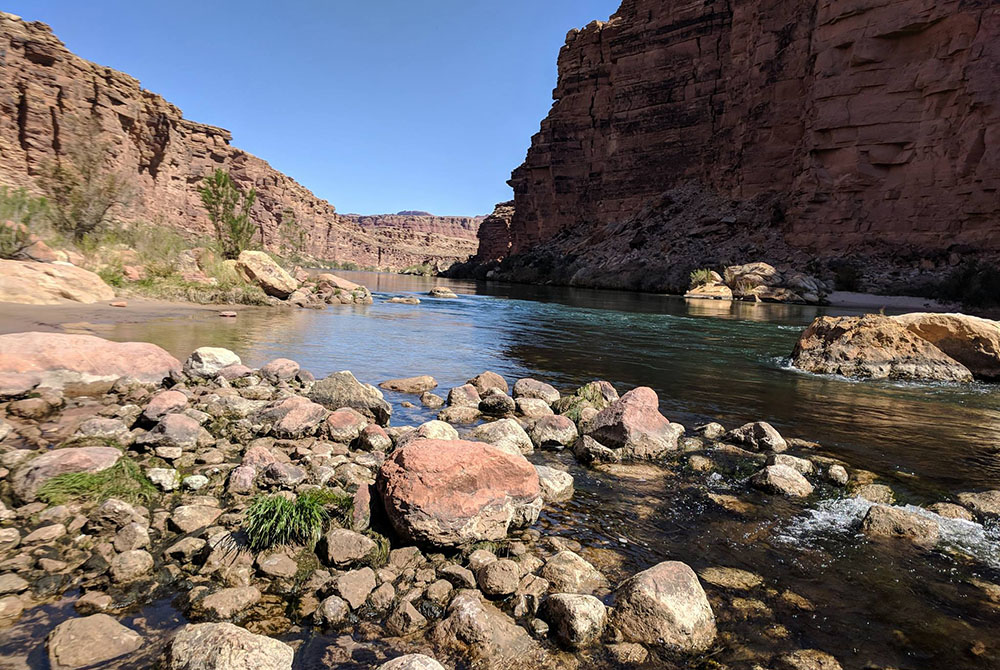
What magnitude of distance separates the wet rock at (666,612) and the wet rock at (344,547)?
1541 millimetres

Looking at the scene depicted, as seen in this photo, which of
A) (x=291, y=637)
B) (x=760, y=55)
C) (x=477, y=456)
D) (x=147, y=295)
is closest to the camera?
(x=291, y=637)

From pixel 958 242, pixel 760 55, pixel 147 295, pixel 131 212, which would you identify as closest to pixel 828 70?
pixel 760 55

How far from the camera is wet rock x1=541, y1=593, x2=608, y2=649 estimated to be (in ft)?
8.75

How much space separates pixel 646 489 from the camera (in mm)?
4793

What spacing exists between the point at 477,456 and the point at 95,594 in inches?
89.6

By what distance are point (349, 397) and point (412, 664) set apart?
13.8ft

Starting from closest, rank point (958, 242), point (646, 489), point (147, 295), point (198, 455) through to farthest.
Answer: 1. point (198, 455)
2. point (646, 489)
3. point (147, 295)
4. point (958, 242)

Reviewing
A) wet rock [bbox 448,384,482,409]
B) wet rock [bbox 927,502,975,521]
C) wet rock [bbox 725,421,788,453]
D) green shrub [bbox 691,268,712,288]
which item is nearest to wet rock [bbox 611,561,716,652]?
wet rock [bbox 927,502,975,521]

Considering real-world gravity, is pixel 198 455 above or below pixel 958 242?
below

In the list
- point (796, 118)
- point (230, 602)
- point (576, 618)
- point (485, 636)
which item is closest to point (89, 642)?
point (230, 602)

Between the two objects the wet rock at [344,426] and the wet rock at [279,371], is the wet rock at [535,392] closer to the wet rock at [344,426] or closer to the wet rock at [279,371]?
the wet rock at [344,426]

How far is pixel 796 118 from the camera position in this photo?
1810 inches

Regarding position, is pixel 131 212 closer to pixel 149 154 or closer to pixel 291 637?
pixel 149 154

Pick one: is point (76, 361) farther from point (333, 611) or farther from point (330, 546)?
point (333, 611)
